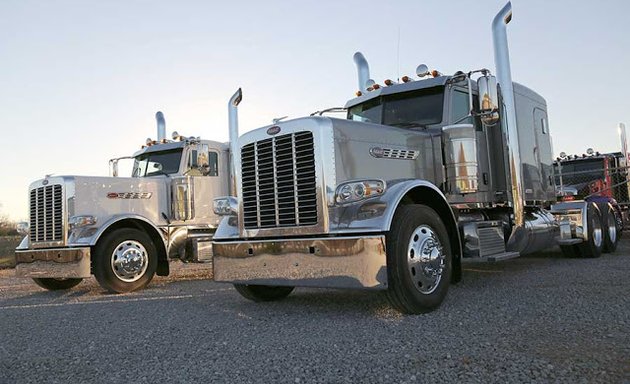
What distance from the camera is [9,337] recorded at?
4.77m

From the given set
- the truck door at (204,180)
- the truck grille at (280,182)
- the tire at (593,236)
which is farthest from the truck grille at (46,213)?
the tire at (593,236)

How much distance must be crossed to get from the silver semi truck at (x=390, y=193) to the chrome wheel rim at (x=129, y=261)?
113 inches

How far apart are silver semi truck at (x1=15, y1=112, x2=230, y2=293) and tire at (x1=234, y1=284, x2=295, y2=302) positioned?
9.44ft

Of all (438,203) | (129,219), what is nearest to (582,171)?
(438,203)

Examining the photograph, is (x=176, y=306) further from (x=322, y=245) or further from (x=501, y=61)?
(x=501, y=61)

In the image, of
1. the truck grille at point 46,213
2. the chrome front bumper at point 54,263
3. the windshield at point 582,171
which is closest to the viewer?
the chrome front bumper at point 54,263

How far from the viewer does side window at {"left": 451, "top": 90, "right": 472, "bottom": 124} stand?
21.2 feet

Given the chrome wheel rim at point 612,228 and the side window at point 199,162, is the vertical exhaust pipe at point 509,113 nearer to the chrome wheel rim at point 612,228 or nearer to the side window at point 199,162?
the chrome wheel rim at point 612,228

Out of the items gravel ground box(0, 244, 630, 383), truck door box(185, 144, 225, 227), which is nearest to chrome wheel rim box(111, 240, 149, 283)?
gravel ground box(0, 244, 630, 383)

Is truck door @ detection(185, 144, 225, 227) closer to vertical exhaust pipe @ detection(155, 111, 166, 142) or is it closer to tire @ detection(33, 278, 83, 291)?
tire @ detection(33, 278, 83, 291)

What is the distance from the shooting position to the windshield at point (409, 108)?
6.50m

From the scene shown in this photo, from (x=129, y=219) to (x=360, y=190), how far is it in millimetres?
4986

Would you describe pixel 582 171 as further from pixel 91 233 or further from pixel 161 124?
pixel 91 233

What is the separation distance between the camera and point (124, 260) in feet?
26.3
